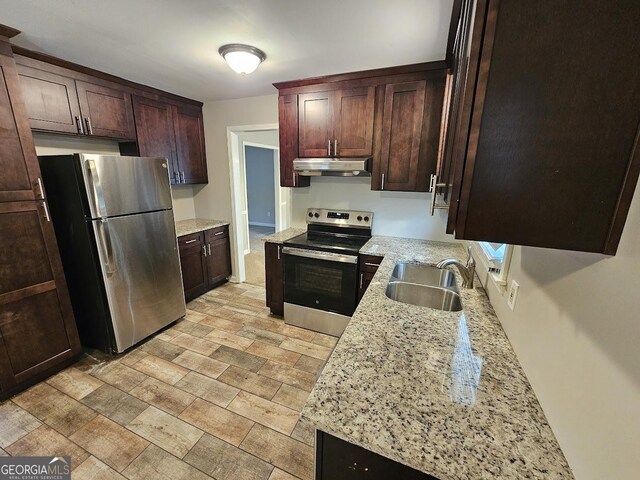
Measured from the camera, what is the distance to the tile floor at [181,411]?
1.44 metres

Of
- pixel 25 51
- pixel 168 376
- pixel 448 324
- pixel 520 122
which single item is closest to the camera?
pixel 520 122

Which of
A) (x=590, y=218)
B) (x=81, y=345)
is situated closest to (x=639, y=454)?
(x=590, y=218)

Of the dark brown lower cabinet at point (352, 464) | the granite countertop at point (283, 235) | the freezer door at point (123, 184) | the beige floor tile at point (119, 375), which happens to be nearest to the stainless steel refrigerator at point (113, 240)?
the freezer door at point (123, 184)

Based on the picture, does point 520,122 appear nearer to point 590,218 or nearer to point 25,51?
point 590,218

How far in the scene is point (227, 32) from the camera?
1679 mm

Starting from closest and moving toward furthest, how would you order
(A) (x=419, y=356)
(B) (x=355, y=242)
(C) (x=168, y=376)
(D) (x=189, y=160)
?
1. (A) (x=419, y=356)
2. (C) (x=168, y=376)
3. (B) (x=355, y=242)
4. (D) (x=189, y=160)

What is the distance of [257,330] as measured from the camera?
270 centimetres

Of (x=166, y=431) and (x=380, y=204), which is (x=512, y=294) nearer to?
(x=380, y=204)

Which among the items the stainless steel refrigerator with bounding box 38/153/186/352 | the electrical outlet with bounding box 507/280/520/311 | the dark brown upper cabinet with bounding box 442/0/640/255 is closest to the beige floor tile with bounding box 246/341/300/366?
the stainless steel refrigerator with bounding box 38/153/186/352

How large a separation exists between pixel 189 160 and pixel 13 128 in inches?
66.1

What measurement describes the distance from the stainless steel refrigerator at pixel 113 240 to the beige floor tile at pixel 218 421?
1011 mm

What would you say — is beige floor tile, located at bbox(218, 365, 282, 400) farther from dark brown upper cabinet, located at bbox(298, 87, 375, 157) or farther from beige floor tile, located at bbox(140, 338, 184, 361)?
dark brown upper cabinet, located at bbox(298, 87, 375, 157)

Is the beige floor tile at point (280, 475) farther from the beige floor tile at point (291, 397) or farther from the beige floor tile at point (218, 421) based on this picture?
the beige floor tile at point (291, 397)

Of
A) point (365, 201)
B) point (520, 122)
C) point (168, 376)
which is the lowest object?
point (168, 376)
